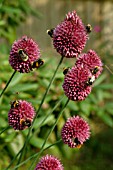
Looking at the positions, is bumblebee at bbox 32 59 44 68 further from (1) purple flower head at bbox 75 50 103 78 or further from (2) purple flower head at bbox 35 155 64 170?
(2) purple flower head at bbox 35 155 64 170

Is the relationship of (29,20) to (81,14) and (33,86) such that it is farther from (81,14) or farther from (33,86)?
(33,86)

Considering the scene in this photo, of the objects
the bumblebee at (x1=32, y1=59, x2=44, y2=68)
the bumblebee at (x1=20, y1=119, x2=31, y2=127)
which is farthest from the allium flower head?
the bumblebee at (x1=32, y1=59, x2=44, y2=68)

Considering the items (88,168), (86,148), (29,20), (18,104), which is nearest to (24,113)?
(18,104)

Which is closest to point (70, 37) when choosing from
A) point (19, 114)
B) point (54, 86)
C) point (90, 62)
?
point (90, 62)

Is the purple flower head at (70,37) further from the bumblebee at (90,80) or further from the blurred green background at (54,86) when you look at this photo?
the blurred green background at (54,86)

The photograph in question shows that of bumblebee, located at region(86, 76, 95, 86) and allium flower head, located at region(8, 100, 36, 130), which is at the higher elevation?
bumblebee, located at region(86, 76, 95, 86)

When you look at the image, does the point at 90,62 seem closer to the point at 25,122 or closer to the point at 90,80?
Result: the point at 90,80

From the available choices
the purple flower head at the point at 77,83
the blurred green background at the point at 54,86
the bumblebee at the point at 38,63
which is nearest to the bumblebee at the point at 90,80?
the purple flower head at the point at 77,83
